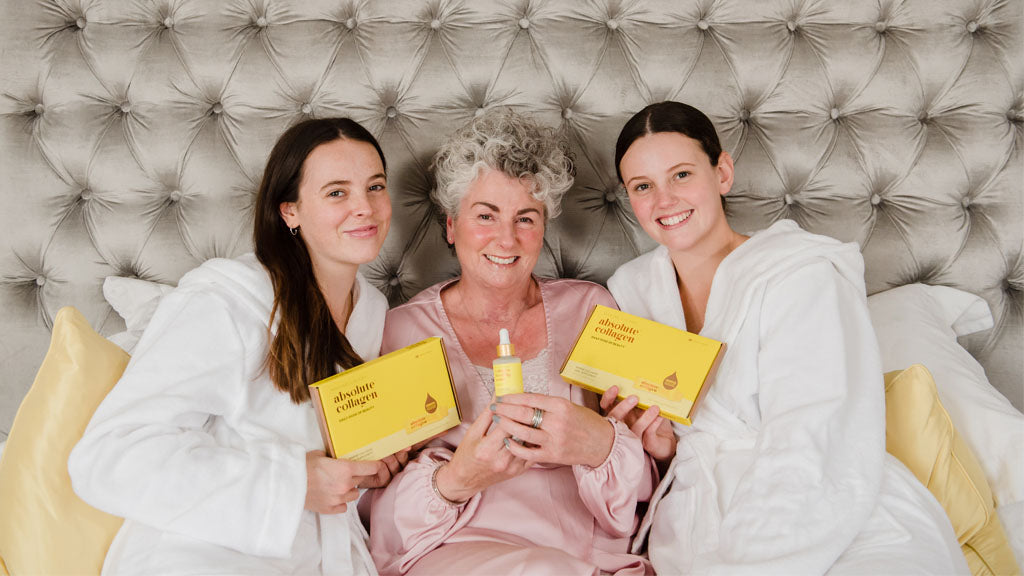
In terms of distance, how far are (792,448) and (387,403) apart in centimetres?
69

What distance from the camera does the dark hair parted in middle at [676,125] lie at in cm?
147

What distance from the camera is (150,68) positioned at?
5.44 ft

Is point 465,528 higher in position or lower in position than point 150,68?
lower

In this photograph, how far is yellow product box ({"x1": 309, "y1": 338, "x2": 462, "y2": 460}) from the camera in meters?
1.19

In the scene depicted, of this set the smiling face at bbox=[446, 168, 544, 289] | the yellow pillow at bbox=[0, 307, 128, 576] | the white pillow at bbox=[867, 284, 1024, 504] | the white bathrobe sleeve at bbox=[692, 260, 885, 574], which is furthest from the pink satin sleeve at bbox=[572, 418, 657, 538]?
the yellow pillow at bbox=[0, 307, 128, 576]

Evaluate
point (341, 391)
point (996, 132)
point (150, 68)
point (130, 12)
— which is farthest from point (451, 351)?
point (996, 132)

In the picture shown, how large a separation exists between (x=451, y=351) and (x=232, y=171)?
695 mm

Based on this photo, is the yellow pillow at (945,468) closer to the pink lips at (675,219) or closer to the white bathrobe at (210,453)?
the pink lips at (675,219)

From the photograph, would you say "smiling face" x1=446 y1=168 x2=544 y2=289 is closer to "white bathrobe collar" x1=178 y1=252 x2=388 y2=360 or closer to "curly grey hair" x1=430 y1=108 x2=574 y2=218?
"curly grey hair" x1=430 y1=108 x2=574 y2=218

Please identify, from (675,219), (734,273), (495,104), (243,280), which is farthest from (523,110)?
(243,280)

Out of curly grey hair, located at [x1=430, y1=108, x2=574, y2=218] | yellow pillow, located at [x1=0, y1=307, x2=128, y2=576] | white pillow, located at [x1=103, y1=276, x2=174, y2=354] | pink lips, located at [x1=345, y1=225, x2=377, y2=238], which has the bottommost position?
yellow pillow, located at [x1=0, y1=307, x2=128, y2=576]

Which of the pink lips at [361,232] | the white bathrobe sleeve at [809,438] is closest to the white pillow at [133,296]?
the pink lips at [361,232]

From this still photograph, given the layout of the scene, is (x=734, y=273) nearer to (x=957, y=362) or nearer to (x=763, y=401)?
(x=763, y=401)

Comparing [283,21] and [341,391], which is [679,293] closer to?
[341,391]
